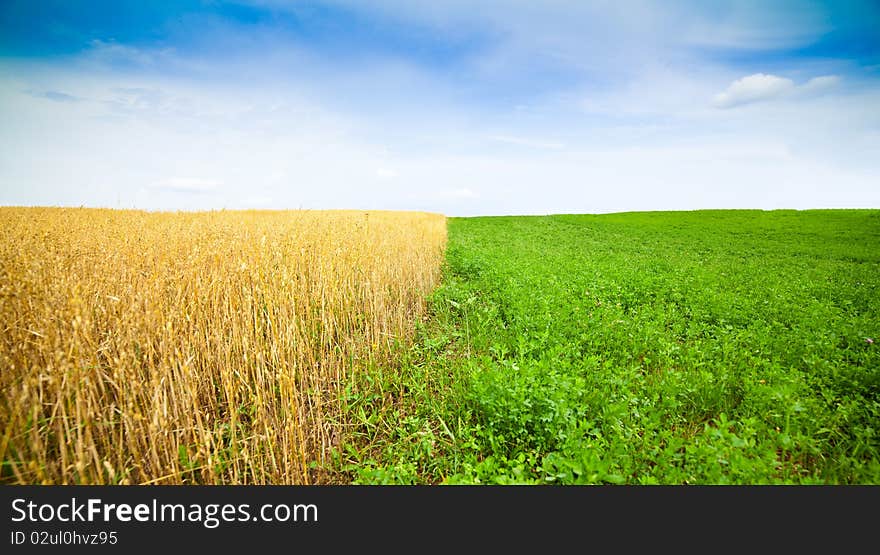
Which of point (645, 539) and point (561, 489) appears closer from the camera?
point (645, 539)

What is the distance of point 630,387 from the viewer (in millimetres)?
3801

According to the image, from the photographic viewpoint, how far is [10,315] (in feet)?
10.2

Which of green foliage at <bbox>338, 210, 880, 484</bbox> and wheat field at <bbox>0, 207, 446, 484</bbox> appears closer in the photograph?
wheat field at <bbox>0, 207, 446, 484</bbox>

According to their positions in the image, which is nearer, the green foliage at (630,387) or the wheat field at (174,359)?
the wheat field at (174,359)

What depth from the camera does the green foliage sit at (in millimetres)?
2668

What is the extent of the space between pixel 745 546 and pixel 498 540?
141cm

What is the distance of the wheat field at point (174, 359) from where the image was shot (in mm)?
2545

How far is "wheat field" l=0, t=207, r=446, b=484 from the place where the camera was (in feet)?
8.35

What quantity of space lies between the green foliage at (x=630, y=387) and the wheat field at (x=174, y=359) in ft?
1.95

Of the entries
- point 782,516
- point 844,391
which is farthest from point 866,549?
point 844,391

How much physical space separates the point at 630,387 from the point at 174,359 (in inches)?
172

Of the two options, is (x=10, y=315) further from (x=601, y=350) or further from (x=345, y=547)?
(x=601, y=350)

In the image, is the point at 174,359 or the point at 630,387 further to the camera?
the point at 630,387

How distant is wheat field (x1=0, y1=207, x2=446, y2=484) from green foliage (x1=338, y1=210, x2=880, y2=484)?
1.95ft
